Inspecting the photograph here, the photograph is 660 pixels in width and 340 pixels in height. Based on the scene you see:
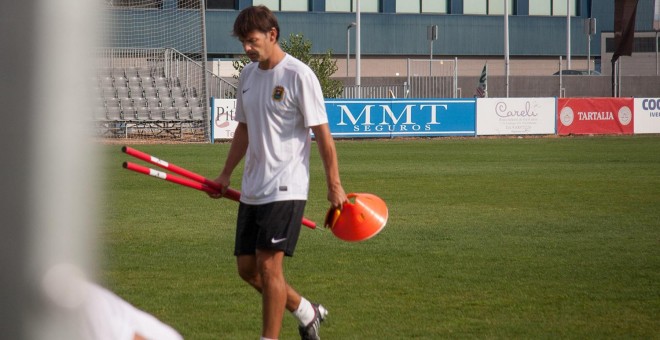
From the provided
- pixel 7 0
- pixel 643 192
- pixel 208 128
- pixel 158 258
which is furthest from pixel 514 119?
pixel 7 0

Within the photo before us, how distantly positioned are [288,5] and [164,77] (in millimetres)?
21896

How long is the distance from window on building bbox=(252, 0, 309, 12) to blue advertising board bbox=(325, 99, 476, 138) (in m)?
24.1

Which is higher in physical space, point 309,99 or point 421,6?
point 421,6

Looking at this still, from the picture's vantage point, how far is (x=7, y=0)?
28.4 inches

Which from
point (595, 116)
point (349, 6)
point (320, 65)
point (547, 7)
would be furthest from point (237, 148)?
point (547, 7)

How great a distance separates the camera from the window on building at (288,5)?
2397 inches

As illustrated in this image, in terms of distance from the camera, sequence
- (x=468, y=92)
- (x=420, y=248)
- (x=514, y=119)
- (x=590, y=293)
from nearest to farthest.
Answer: (x=590, y=293), (x=420, y=248), (x=514, y=119), (x=468, y=92)

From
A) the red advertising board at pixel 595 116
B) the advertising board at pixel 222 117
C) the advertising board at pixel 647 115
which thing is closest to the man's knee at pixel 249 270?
the advertising board at pixel 222 117

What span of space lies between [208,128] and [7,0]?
34.9 m

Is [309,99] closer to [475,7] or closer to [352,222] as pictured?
[352,222]

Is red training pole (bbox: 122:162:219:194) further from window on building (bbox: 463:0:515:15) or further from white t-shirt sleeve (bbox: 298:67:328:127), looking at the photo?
window on building (bbox: 463:0:515:15)

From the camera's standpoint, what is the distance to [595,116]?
40.6m

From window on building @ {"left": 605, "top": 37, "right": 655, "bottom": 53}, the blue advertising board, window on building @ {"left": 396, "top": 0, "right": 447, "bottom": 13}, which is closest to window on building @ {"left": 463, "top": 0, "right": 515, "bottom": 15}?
window on building @ {"left": 396, "top": 0, "right": 447, "bottom": 13}

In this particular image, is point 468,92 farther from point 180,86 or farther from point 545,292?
point 545,292
